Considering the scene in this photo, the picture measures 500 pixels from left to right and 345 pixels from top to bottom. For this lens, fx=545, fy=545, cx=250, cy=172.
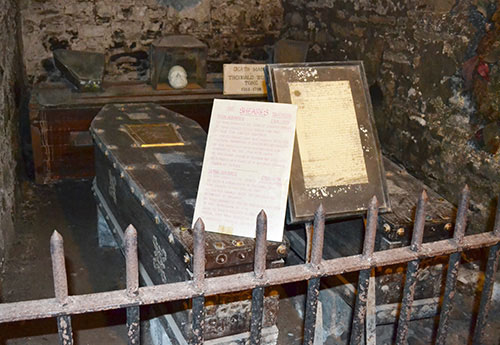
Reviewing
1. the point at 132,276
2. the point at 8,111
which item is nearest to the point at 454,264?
the point at 132,276

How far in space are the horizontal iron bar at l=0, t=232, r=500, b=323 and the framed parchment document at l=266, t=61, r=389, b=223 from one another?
0.69 meters

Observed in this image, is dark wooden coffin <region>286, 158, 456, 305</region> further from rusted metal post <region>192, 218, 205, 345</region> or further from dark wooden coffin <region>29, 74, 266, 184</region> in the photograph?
dark wooden coffin <region>29, 74, 266, 184</region>

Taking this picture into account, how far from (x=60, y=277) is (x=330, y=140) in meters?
1.39

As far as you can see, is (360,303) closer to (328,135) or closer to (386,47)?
(328,135)

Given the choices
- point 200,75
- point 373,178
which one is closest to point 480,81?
point 373,178

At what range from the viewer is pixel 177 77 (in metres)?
5.19

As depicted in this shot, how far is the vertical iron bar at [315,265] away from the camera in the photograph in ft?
4.64

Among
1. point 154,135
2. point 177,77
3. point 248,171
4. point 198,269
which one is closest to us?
point 198,269

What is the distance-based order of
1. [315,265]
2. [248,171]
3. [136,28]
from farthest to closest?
[136,28]
[248,171]
[315,265]

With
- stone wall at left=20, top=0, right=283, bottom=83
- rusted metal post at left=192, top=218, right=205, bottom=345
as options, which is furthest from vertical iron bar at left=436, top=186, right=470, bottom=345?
stone wall at left=20, top=0, right=283, bottom=83

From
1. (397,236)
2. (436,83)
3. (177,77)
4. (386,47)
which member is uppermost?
(386,47)

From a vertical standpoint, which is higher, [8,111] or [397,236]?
[8,111]

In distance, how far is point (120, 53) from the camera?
17.9ft

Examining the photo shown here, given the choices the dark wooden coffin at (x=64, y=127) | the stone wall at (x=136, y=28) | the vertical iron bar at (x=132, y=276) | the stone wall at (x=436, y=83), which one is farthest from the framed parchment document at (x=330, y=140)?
the stone wall at (x=136, y=28)
